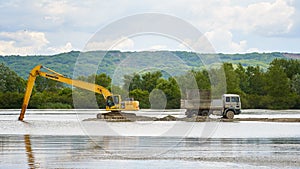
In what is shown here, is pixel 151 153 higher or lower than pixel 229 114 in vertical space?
lower

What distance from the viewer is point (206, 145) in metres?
26.3

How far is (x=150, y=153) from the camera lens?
74.0 feet

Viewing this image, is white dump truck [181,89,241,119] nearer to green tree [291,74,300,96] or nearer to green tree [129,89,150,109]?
green tree [129,89,150,109]

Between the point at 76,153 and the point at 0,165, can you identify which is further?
the point at 76,153

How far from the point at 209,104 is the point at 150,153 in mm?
32225

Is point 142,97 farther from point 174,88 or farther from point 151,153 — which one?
point 151,153

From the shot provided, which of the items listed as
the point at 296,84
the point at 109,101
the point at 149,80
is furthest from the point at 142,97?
the point at 296,84

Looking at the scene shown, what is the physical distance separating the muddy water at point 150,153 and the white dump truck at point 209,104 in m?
23.6

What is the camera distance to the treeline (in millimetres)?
77500

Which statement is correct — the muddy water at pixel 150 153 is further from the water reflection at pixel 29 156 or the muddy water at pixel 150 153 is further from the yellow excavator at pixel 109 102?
the yellow excavator at pixel 109 102

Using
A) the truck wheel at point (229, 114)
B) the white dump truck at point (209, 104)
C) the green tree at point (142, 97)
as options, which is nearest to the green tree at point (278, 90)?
the green tree at point (142, 97)

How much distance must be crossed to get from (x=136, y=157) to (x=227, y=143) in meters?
7.12

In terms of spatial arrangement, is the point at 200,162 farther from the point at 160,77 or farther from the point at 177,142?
the point at 160,77

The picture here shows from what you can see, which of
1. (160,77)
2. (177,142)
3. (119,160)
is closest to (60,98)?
(160,77)
